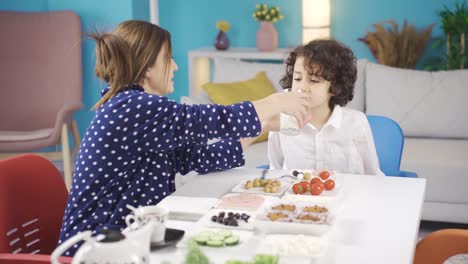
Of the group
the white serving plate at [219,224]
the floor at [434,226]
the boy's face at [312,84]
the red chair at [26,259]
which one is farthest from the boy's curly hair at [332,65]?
the floor at [434,226]

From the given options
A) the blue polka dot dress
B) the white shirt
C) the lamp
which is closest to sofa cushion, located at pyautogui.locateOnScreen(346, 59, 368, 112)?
the lamp

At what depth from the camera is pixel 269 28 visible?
514 centimetres

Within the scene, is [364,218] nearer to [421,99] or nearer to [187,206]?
[187,206]

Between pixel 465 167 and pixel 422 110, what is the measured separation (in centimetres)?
65

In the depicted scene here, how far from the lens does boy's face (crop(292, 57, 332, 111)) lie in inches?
102

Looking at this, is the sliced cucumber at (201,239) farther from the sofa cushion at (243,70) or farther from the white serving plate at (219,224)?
the sofa cushion at (243,70)

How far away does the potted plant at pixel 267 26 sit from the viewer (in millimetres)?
5137

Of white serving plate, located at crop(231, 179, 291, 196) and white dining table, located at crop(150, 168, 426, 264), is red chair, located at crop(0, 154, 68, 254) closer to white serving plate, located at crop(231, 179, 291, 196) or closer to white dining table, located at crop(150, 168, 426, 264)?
white dining table, located at crop(150, 168, 426, 264)

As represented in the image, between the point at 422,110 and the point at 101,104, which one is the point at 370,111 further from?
the point at 101,104

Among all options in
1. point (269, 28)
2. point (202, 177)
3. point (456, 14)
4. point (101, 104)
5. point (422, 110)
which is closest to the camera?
point (101, 104)

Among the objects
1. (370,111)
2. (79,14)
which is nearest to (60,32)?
(79,14)

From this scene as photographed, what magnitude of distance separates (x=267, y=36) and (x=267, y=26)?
0.22 ft

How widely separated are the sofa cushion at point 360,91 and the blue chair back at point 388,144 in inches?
62.8

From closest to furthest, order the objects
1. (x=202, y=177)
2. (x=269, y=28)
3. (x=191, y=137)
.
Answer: (x=191, y=137) → (x=202, y=177) → (x=269, y=28)
